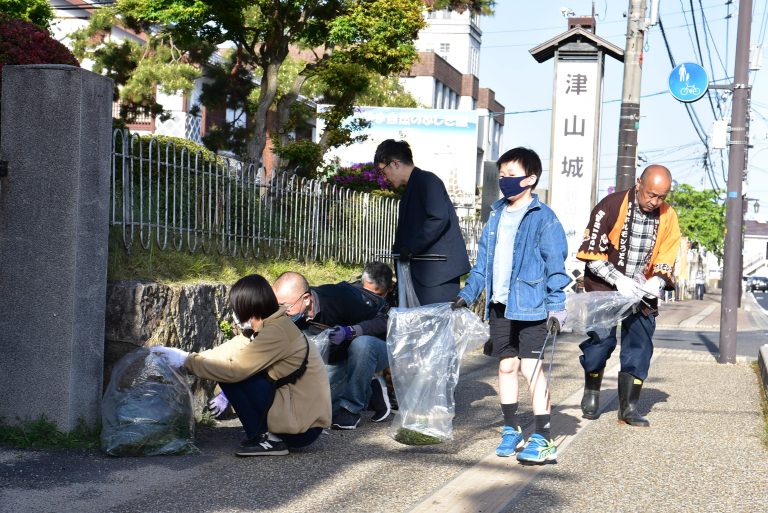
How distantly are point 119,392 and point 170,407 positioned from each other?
0.28 m

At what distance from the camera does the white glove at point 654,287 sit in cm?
677

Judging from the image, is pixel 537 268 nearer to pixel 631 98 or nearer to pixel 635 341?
pixel 635 341

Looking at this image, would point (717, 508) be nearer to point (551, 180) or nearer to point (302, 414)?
point (302, 414)

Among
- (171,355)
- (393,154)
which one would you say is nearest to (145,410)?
(171,355)

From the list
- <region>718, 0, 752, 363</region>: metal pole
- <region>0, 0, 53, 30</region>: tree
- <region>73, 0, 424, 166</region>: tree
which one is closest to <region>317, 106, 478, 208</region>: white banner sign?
<region>73, 0, 424, 166</region>: tree

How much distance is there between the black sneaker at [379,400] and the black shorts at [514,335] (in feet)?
4.16

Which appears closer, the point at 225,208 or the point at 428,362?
the point at 428,362

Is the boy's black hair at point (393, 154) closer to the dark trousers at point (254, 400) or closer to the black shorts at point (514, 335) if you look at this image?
the black shorts at point (514, 335)

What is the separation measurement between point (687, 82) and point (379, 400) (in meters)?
8.99

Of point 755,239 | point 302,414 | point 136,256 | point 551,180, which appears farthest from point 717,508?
point 755,239

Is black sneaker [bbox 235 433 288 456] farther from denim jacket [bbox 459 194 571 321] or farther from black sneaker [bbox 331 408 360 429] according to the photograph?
denim jacket [bbox 459 194 571 321]

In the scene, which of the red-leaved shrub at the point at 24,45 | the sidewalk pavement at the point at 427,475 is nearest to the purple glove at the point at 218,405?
the sidewalk pavement at the point at 427,475

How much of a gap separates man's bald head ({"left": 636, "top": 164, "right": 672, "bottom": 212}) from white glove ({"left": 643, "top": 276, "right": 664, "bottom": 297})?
1.66ft

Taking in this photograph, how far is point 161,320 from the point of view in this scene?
20.1 ft
